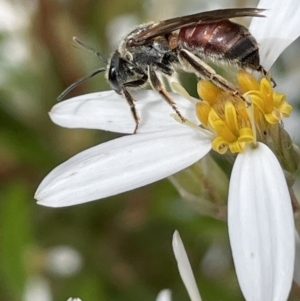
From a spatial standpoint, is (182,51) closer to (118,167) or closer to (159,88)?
(159,88)

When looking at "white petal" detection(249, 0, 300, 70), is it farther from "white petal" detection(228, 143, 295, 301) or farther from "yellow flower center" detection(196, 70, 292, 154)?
"white petal" detection(228, 143, 295, 301)

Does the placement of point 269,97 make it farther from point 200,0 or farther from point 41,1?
point 200,0

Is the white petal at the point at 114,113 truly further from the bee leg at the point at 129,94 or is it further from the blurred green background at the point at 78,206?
the blurred green background at the point at 78,206

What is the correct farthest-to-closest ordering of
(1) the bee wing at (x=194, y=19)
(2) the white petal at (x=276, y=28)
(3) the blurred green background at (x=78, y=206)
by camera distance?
(3) the blurred green background at (x=78, y=206), (2) the white petal at (x=276, y=28), (1) the bee wing at (x=194, y=19)

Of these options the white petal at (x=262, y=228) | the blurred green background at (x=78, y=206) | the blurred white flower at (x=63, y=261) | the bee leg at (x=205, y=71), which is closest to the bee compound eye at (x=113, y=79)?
the bee leg at (x=205, y=71)

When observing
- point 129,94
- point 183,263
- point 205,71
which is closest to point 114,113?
point 129,94

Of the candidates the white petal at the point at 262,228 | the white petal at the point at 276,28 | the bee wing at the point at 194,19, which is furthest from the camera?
the white petal at the point at 276,28

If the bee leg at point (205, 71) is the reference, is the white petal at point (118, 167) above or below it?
below

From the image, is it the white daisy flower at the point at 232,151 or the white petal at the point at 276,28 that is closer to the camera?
the white daisy flower at the point at 232,151
